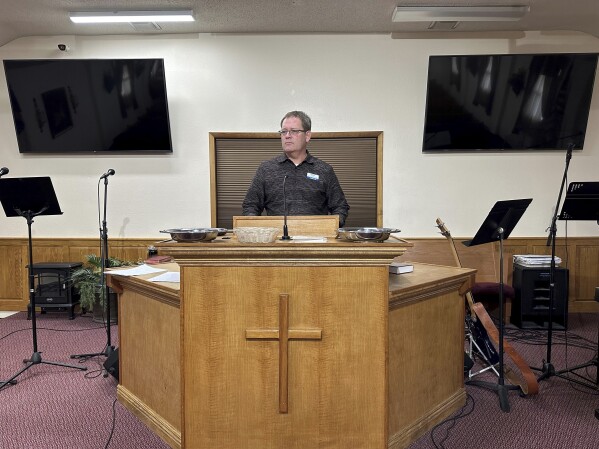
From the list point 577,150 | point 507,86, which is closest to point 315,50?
point 507,86

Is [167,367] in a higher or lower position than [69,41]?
lower

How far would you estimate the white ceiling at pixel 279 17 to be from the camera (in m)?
4.04

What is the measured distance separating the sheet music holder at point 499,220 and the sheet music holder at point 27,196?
2768mm

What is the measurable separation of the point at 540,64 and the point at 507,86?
37cm

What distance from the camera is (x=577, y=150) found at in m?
4.79

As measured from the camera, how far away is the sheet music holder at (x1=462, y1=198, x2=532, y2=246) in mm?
2586

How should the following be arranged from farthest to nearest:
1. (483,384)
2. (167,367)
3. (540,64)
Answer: (540,64) < (483,384) < (167,367)

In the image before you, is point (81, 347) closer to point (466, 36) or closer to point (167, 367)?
point (167, 367)

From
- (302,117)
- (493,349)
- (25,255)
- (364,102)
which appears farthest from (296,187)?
(25,255)

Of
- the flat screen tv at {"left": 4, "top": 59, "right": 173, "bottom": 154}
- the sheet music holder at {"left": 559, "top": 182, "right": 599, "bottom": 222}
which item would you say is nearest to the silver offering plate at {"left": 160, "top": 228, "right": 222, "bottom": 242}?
the sheet music holder at {"left": 559, "top": 182, "right": 599, "bottom": 222}

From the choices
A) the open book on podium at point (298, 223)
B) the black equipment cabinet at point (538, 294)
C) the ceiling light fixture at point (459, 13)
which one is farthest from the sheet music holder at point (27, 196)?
the black equipment cabinet at point (538, 294)

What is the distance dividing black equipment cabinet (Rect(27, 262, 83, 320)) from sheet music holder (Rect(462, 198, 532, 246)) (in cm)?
383

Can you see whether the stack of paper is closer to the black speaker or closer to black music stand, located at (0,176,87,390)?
the black speaker

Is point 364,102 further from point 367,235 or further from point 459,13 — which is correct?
point 367,235
